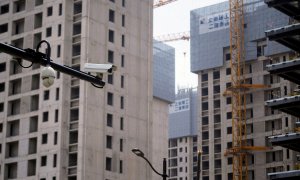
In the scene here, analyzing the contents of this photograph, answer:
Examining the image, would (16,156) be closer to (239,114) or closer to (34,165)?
(34,165)

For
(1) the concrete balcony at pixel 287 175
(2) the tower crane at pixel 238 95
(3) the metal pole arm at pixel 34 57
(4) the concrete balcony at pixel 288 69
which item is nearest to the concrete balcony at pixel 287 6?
(4) the concrete balcony at pixel 288 69

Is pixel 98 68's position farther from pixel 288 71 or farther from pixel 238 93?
pixel 238 93

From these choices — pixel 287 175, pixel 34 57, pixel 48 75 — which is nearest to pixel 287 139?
pixel 287 175

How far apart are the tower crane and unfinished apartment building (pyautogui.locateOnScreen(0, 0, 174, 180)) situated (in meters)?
39.1

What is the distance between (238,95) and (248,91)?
246 cm

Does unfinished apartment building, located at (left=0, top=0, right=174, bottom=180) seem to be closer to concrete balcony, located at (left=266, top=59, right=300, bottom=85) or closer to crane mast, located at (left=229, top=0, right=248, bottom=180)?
concrete balcony, located at (left=266, top=59, right=300, bottom=85)

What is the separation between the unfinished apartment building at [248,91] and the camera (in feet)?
476

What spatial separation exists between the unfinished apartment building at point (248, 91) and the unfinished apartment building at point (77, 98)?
40179 mm

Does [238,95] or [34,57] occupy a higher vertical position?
[238,95]

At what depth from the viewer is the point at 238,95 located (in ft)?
494

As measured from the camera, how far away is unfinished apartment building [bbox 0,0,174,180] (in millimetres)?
102562

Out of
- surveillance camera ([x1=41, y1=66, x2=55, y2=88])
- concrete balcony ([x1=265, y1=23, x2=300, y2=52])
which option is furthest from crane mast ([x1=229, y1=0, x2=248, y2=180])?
surveillance camera ([x1=41, y1=66, x2=55, y2=88])

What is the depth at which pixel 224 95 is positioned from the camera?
155m

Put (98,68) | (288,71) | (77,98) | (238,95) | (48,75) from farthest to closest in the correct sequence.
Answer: (238,95) < (77,98) < (288,71) < (98,68) < (48,75)
